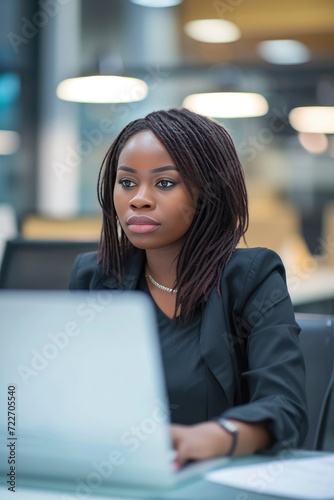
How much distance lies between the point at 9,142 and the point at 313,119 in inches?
78.9

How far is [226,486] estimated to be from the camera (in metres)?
0.95

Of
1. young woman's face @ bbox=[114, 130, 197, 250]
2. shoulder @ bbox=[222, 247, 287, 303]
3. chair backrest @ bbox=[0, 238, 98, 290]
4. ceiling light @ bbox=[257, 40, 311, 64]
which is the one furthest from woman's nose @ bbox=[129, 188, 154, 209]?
ceiling light @ bbox=[257, 40, 311, 64]

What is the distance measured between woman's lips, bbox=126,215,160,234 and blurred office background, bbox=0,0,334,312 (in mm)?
3404

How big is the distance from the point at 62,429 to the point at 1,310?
16cm

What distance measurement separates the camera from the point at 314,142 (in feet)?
16.6

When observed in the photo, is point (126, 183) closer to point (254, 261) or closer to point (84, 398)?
point (254, 261)

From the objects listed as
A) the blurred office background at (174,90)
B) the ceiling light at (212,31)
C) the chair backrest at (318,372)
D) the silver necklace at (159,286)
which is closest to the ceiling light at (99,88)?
the blurred office background at (174,90)

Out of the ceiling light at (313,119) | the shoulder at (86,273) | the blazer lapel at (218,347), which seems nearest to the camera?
the blazer lapel at (218,347)

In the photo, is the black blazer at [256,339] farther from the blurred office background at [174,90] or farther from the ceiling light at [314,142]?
the ceiling light at [314,142]

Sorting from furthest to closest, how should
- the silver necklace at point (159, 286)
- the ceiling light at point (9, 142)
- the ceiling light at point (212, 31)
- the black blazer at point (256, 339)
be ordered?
the ceiling light at point (9, 142), the ceiling light at point (212, 31), the silver necklace at point (159, 286), the black blazer at point (256, 339)

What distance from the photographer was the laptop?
35.4 inches

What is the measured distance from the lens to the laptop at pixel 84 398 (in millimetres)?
898

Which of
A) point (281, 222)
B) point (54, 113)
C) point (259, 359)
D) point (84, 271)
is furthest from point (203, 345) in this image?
point (54, 113)

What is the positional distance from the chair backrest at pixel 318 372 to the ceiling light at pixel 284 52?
369 centimetres
